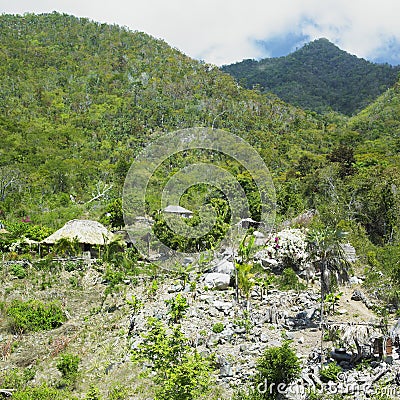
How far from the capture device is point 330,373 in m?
7.31

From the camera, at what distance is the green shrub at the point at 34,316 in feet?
35.2

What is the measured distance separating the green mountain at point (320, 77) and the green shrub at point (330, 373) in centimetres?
6681

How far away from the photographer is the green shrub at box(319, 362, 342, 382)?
7271mm

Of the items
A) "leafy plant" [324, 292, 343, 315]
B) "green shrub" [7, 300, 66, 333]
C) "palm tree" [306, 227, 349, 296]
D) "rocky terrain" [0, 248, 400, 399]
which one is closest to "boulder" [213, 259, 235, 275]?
"rocky terrain" [0, 248, 400, 399]

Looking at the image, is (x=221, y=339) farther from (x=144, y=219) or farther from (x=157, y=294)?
(x=144, y=219)

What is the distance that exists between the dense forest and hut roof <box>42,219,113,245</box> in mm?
631

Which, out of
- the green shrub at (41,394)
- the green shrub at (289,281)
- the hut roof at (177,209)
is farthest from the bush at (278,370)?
the hut roof at (177,209)

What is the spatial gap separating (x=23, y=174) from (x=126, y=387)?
964 inches

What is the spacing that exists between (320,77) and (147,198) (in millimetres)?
106861

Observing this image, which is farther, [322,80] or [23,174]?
[322,80]

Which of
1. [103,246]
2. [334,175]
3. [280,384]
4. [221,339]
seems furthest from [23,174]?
[280,384]

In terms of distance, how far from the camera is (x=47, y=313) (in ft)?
36.9

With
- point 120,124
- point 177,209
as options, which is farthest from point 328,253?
point 120,124

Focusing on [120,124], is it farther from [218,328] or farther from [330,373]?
[330,373]
